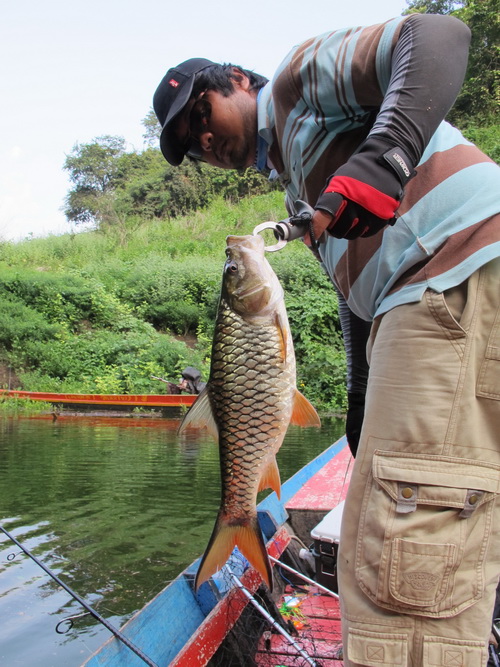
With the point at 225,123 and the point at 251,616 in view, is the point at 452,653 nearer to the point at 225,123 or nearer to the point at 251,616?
the point at 225,123

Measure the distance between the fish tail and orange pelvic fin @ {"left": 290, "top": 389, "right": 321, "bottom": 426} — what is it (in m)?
0.32

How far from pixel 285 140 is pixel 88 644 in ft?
12.4

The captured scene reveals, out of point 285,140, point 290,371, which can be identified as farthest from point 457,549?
point 285,140

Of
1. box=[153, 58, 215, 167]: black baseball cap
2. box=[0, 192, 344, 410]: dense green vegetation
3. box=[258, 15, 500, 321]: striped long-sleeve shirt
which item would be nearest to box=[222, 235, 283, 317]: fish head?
box=[258, 15, 500, 321]: striped long-sleeve shirt

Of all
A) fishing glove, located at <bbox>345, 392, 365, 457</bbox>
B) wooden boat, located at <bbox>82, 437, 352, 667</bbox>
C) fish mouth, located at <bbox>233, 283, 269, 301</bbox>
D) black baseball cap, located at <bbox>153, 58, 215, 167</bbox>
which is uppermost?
black baseball cap, located at <bbox>153, 58, 215, 167</bbox>

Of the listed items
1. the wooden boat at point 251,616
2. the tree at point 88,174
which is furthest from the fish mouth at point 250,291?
the tree at point 88,174

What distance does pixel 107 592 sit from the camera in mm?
4848

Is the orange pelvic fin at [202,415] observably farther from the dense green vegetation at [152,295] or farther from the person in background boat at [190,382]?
the dense green vegetation at [152,295]

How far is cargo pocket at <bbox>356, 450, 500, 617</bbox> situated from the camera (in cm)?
131

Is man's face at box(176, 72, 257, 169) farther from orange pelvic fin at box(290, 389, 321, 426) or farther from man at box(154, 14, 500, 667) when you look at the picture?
orange pelvic fin at box(290, 389, 321, 426)

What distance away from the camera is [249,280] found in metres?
1.68

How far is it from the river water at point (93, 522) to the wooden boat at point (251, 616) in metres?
1.31

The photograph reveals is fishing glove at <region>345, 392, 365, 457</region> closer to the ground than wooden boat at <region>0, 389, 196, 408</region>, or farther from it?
farther from it

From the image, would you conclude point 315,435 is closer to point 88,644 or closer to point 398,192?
point 88,644
